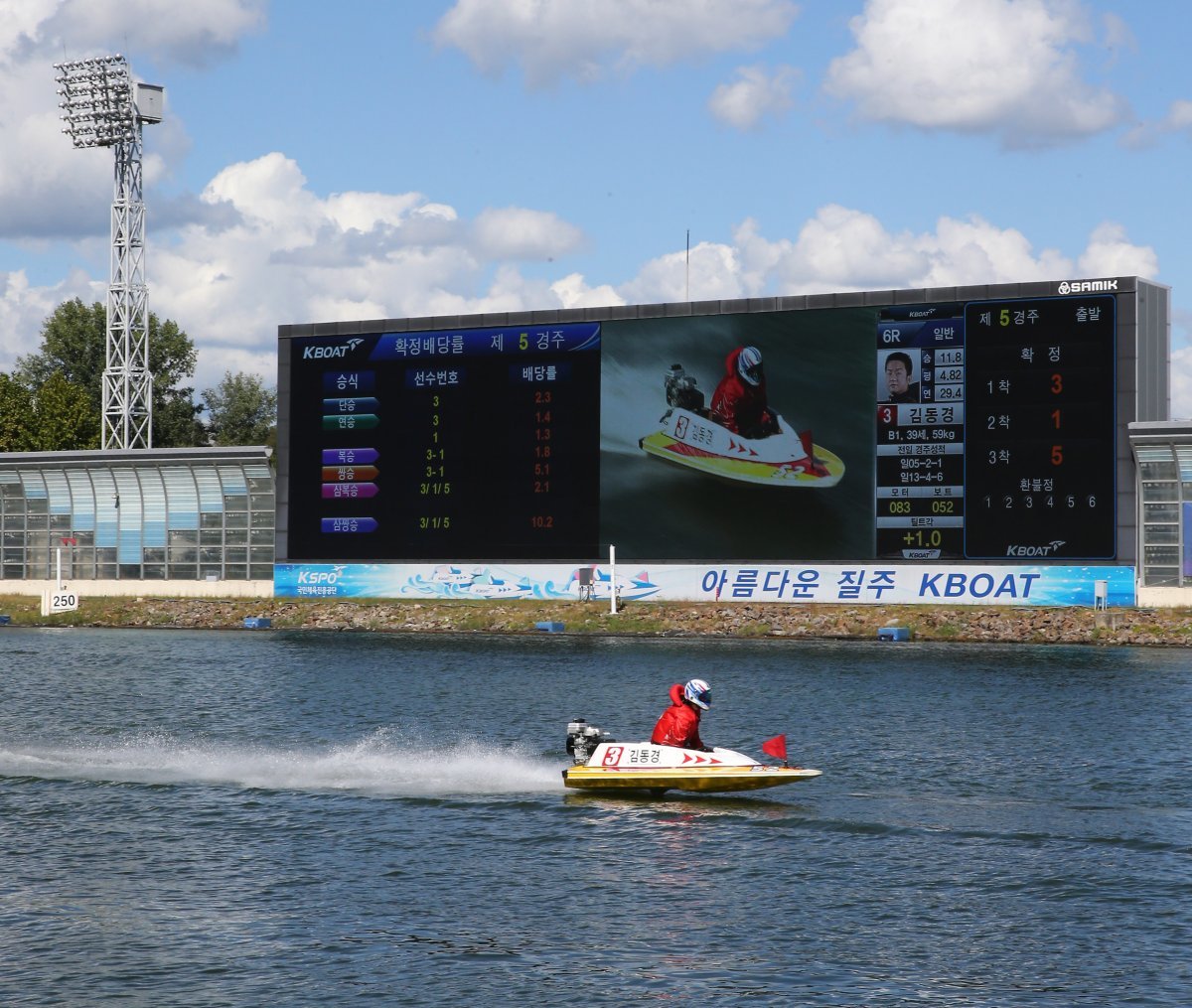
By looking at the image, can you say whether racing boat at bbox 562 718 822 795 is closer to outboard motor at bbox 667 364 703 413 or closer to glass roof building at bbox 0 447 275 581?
outboard motor at bbox 667 364 703 413

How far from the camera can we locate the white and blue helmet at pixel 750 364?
254 feet

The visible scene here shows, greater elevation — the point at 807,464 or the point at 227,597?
the point at 807,464

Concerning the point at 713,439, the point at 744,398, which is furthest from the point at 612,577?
the point at 744,398

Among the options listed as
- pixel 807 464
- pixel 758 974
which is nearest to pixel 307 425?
pixel 807 464

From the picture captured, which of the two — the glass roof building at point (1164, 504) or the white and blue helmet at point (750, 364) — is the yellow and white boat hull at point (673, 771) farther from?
the white and blue helmet at point (750, 364)

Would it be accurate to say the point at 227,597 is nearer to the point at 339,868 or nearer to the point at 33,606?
the point at 33,606

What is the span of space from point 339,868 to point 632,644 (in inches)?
1989

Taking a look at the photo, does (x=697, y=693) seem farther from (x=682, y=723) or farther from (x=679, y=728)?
(x=679, y=728)

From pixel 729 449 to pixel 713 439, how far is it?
110 cm

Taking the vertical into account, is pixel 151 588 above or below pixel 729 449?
below

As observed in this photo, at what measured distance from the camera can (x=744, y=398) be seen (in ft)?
255

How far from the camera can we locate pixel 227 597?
9725 cm

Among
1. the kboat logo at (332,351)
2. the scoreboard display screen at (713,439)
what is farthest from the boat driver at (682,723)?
the kboat logo at (332,351)

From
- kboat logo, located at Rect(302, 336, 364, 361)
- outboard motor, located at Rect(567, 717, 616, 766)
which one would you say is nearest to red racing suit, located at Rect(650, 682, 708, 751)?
outboard motor, located at Rect(567, 717, 616, 766)
